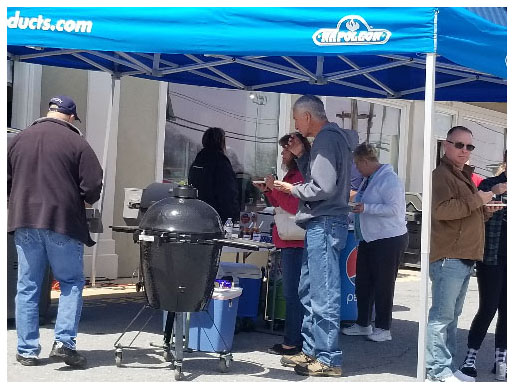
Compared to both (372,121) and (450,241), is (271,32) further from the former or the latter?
(372,121)

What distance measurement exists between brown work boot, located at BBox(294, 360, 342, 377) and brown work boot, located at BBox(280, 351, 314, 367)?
0.05m

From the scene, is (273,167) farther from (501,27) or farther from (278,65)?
(501,27)

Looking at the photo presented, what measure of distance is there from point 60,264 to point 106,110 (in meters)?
4.83

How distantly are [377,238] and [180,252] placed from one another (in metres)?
2.52

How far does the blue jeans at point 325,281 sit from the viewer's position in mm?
5355

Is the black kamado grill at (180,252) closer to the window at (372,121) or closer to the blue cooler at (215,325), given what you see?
the blue cooler at (215,325)

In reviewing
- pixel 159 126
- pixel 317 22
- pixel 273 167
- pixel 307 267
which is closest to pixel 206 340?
pixel 307 267

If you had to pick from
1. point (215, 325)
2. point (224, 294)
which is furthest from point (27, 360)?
point (224, 294)

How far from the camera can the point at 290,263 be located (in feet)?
19.7

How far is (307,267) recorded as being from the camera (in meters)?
5.55

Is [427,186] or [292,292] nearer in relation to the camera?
[427,186]

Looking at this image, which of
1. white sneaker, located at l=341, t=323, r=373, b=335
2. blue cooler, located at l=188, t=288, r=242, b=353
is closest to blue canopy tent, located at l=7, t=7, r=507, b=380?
blue cooler, located at l=188, t=288, r=242, b=353

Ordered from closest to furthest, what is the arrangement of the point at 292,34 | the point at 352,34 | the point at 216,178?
the point at 352,34
the point at 292,34
the point at 216,178

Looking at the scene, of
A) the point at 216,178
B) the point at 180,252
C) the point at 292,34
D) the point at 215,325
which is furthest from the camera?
the point at 216,178
